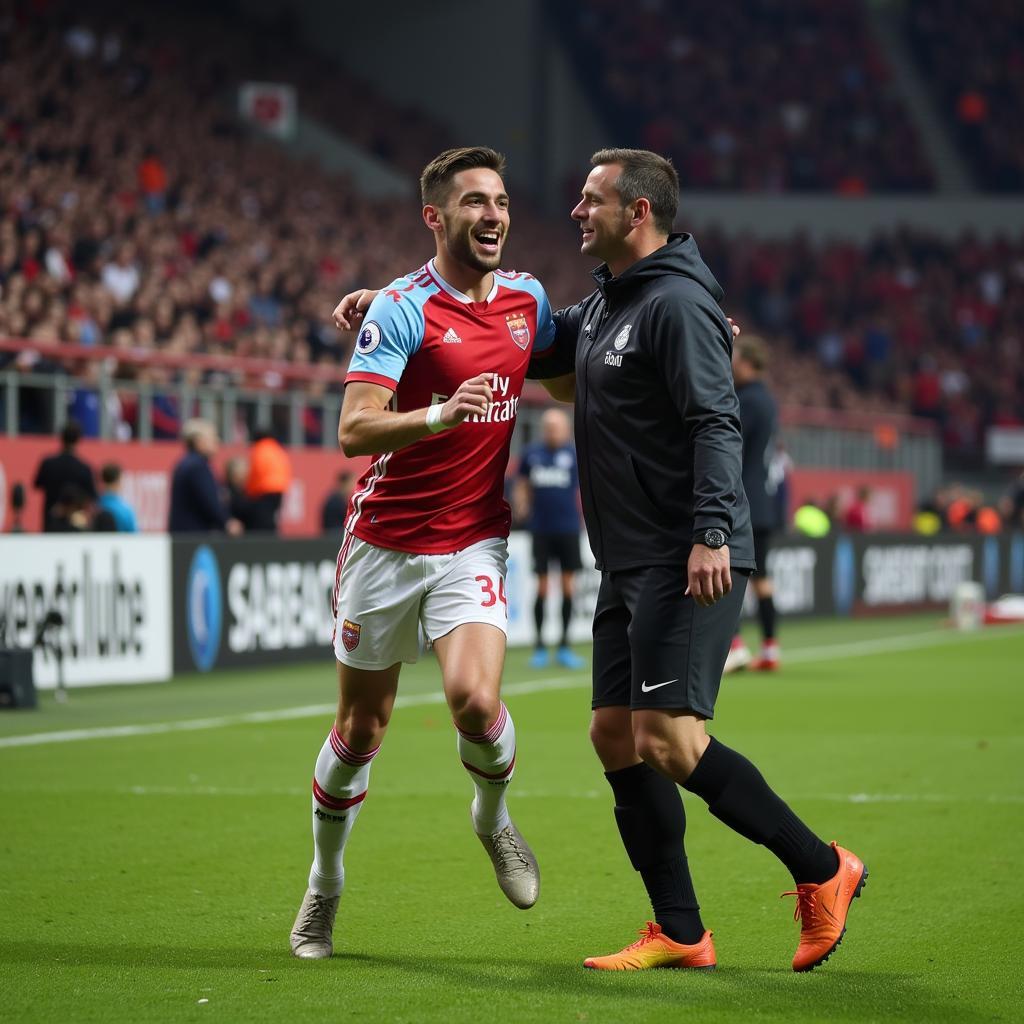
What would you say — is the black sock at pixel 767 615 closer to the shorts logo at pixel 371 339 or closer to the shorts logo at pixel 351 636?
the shorts logo at pixel 351 636

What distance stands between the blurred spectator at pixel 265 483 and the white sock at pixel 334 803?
12.3 meters

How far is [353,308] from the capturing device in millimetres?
6051

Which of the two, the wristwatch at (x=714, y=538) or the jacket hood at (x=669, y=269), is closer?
the wristwatch at (x=714, y=538)

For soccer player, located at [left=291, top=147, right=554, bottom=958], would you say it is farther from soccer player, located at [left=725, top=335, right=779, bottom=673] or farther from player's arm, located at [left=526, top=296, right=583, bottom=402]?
soccer player, located at [left=725, top=335, right=779, bottom=673]

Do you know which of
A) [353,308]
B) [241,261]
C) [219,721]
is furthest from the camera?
[241,261]

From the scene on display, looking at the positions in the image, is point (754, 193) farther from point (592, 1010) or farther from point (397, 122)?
point (592, 1010)

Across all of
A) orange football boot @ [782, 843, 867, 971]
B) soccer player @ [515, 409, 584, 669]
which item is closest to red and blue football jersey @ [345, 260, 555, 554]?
orange football boot @ [782, 843, 867, 971]

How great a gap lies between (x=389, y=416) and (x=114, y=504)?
1095 centimetres

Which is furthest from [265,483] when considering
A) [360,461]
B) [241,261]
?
[241,261]

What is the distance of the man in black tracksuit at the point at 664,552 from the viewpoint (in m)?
5.18

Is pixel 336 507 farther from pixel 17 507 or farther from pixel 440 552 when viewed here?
pixel 440 552

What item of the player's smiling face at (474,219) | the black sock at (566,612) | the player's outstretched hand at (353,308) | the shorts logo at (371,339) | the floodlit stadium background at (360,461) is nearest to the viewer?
the shorts logo at (371,339)

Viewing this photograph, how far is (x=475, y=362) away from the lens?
574 centimetres

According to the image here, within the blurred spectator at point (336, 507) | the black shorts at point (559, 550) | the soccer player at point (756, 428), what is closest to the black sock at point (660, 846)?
the soccer player at point (756, 428)
